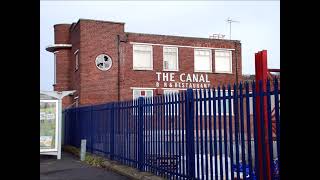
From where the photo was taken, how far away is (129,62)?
95.5 feet

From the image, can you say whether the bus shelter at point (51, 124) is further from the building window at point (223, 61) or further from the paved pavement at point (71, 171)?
the building window at point (223, 61)

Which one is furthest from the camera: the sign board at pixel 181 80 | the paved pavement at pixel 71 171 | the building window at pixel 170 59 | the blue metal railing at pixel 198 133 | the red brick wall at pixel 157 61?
the building window at pixel 170 59

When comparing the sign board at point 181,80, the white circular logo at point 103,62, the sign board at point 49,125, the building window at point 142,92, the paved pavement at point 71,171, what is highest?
the white circular logo at point 103,62

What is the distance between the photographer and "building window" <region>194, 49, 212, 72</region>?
3138 cm

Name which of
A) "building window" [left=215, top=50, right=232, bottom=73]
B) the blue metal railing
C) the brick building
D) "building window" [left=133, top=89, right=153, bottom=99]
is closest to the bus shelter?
the blue metal railing

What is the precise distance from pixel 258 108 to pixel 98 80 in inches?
897

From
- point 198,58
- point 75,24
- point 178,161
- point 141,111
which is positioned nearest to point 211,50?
point 198,58

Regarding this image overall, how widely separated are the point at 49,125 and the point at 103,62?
1260cm

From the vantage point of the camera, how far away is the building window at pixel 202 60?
3138 cm

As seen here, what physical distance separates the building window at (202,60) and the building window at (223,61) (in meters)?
0.67

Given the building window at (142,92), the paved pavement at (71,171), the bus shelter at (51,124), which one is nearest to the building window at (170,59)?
the building window at (142,92)
